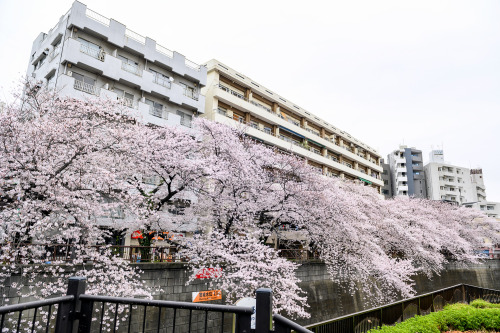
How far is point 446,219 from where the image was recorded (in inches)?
1561

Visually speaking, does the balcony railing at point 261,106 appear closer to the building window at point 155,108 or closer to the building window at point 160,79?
the building window at point 160,79

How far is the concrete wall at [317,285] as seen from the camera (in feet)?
42.0

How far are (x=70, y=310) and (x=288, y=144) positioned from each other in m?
32.6

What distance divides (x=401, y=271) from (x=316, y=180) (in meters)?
8.19

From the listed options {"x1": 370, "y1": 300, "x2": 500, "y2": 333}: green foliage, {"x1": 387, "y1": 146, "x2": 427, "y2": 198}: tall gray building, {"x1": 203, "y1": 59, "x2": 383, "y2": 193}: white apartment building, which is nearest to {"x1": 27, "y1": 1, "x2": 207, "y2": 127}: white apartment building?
{"x1": 203, "y1": 59, "x2": 383, "y2": 193}: white apartment building

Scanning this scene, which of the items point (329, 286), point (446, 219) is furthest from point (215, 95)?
point (446, 219)

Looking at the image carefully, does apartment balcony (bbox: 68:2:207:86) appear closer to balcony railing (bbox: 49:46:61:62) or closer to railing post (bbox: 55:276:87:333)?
balcony railing (bbox: 49:46:61:62)

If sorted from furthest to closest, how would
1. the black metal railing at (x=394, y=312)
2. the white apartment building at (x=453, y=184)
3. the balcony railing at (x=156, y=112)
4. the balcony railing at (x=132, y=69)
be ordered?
the white apartment building at (x=453, y=184) < the balcony railing at (x=156, y=112) < the balcony railing at (x=132, y=69) < the black metal railing at (x=394, y=312)

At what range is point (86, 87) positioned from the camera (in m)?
21.1

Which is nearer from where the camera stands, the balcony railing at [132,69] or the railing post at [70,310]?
the railing post at [70,310]

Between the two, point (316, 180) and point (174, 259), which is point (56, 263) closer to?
point (174, 259)

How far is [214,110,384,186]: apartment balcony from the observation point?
94.1 ft

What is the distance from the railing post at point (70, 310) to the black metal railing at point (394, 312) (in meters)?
7.63

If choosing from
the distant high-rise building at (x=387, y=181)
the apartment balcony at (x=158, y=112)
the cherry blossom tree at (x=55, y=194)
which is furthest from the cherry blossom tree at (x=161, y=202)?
the distant high-rise building at (x=387, y=181)
